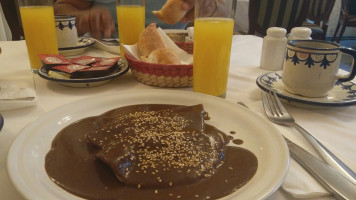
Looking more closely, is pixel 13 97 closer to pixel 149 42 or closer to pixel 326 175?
pixel 149 42

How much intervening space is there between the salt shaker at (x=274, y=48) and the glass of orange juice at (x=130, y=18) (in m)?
0.60

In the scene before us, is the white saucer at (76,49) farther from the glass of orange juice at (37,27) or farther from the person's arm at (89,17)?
the person's arm at (89,17)

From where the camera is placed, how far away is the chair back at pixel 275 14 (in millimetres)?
3268

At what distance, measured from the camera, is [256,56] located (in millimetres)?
1539

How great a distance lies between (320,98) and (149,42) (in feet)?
2.28

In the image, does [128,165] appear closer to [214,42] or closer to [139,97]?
[139,97]

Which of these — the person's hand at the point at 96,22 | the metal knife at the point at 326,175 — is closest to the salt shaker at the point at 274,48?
the metal knife at the point at 326,175

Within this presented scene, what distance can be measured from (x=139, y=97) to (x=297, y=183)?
55cm

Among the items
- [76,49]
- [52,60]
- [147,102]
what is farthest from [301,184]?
[76,49]

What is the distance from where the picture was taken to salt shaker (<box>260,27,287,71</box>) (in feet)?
4.16

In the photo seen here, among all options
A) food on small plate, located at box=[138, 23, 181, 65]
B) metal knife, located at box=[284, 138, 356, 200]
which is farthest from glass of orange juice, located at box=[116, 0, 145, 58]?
metal knife, located at box=[284, 138, 356, 200]

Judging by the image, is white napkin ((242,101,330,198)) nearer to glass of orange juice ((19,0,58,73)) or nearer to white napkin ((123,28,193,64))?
white napkin ((123,28,193,64))

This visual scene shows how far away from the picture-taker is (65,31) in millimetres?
1417

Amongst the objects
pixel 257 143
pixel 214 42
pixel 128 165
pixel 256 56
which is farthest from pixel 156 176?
pixel 256 56
